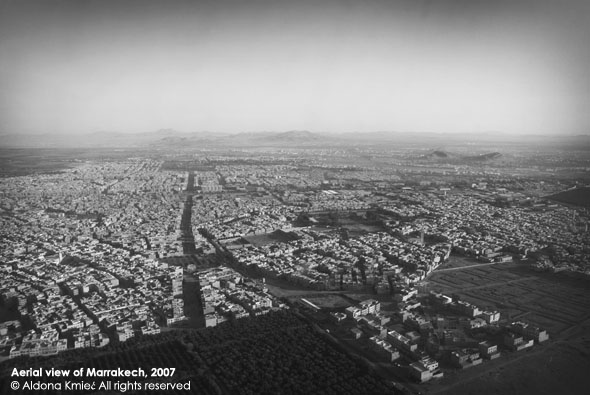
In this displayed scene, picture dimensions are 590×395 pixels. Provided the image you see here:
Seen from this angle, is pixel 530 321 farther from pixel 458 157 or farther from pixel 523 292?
pixel 458 157

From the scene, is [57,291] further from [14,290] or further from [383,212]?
[383,212]

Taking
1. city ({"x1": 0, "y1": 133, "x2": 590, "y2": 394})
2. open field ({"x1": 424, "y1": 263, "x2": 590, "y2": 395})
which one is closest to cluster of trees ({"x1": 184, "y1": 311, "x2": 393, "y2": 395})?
city ({"x1": 0, "y1": 133, "x2": 590, "y2": 394})

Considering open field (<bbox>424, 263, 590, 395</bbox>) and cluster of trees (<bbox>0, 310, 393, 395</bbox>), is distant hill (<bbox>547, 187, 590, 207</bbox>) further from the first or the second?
cluster of trees (<bbox>0, 310, 393, 395</bbox>)

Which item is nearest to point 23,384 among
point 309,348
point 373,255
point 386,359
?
point 309,348

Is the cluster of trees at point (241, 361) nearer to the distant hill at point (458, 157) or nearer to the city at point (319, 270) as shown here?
the city at point (319, 270)

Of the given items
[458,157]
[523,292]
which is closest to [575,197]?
[523,292]

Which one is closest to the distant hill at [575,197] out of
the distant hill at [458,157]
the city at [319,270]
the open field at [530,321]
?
the city at [319,270]
